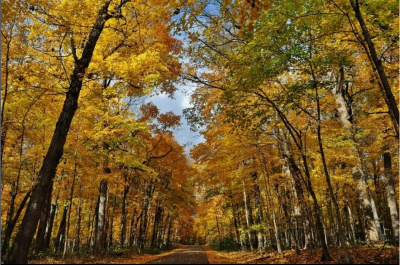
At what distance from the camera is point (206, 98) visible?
519 inches

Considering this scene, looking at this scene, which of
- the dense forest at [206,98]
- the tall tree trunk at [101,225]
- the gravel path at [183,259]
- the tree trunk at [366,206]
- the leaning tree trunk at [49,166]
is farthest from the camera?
the tall tree trunk at [101,225]

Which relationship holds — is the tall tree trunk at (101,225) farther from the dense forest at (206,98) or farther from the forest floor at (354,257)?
the forest floor at (354,257)

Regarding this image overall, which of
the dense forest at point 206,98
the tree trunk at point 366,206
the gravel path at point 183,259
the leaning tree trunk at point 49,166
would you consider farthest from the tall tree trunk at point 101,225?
the tree trunk at point 366,206

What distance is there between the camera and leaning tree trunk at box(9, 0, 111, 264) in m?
4.85

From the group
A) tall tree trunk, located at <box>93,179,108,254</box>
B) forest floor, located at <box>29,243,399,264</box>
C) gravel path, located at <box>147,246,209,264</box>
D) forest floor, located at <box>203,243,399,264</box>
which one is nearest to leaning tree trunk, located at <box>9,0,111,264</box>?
forest floor, located at <box>29,243,399,264</box>

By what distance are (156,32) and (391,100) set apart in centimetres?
1035

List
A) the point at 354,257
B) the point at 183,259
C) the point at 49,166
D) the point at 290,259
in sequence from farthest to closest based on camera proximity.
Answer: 1. the point at 183,259
2. the point at 290,259
3. the point at 354,257
4. the point at 49,166

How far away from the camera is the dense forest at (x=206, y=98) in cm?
595

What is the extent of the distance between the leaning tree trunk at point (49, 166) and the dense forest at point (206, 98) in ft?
0.08

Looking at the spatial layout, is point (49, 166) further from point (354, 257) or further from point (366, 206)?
point (366, 206)

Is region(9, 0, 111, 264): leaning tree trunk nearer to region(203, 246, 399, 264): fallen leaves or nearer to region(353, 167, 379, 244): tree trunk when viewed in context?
region(203, 246, 399, 264): fallen leaves

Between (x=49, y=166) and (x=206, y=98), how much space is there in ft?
29.2

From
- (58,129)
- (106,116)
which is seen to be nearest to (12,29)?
(58,129)

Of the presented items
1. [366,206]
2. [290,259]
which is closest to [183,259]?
[290,259]
